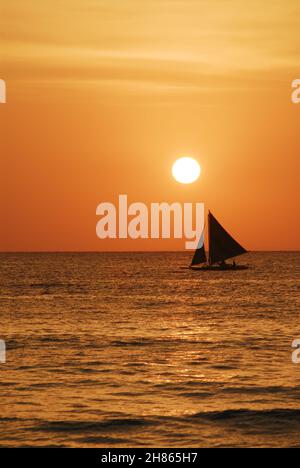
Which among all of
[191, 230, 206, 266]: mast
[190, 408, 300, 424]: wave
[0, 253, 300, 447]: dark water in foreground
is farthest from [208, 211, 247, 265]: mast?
[190, 408, 300, 424]: wave

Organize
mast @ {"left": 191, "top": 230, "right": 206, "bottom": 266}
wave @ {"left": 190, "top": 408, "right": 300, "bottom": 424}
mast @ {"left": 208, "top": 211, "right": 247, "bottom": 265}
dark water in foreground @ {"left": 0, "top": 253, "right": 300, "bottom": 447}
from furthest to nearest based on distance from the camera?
mast @ {"left": 191, "top": 230, "right": 206, "bottom": 266}, mast @ {"left": 208, "top": 211, "right": 247, "bottom": 265}, wave @ {"left": 190, "top": 408, "right": 300, "bottom": 424}, dark water in foreground @ {"left": 0, "top": 253, "right": 300, "bottom": 447}

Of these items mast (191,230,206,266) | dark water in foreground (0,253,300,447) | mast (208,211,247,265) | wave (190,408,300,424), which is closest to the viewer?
dark water in foreground (0,253,300,447)

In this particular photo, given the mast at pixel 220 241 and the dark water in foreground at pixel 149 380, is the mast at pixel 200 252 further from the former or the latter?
the dark water in foreground at pixel 149 380

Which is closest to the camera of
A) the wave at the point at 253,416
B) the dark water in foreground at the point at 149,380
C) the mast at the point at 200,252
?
the dark water in foreground at the point at 149,380

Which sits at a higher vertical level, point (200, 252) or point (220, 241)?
point (220, 241)

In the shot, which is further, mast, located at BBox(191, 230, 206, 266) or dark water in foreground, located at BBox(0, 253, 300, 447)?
mast, located at BBox(191, 230, 206, 266)

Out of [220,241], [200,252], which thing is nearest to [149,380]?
[220,241]

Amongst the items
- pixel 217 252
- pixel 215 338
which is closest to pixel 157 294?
pixel 217 252

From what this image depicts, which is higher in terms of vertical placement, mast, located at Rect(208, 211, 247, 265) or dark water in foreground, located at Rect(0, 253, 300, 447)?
mast, located at Rect(208, 211, 247, 265)

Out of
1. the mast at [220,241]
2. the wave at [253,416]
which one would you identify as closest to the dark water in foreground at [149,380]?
the wave at [253,416]

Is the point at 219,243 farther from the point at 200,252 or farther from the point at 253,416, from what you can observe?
the point at 253,416

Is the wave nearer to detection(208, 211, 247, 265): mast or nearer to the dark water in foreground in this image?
the dark water in foreground
